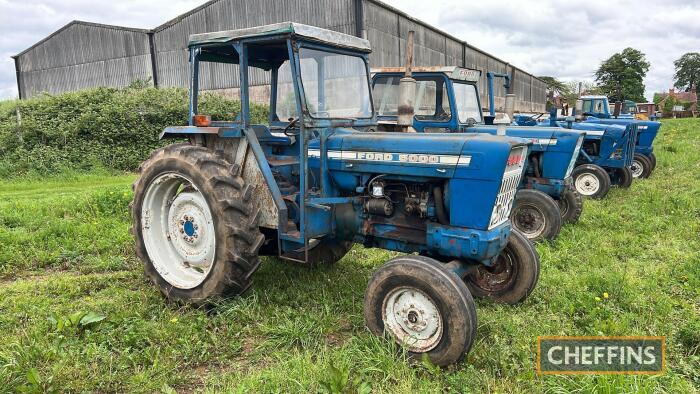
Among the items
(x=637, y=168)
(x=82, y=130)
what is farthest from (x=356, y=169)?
(x=82, y=130)

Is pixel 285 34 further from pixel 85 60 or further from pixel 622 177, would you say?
pixel 85 60

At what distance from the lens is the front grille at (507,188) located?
3748 millimetres

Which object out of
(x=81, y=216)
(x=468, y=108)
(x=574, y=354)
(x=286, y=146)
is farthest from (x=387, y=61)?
(x=574, y=354)

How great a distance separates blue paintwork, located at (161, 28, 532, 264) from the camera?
3.66 m

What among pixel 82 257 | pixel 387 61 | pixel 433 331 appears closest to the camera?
pixel 433 331

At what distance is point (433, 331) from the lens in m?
3.38

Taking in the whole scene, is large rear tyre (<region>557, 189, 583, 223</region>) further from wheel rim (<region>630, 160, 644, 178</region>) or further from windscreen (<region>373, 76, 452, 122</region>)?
wheel rim (<region>630, 160, 644, 178</region>)

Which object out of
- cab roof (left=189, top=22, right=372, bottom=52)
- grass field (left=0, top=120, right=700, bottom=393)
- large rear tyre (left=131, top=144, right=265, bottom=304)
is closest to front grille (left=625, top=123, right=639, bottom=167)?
grass field (left=0, top=120, right=700, bottom=393)

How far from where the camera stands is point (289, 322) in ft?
12.5

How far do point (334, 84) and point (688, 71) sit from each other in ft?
Answer: 296

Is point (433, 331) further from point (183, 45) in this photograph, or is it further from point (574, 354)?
point (183, 45)

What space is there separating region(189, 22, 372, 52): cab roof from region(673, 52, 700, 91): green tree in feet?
287

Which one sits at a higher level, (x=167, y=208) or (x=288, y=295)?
(x=167, y=208)

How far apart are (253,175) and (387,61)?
651 inches
